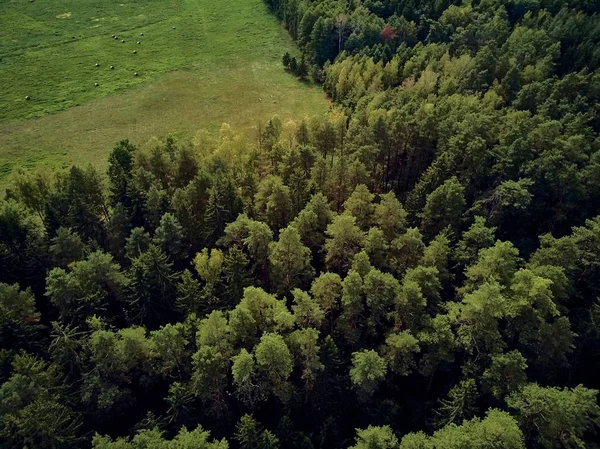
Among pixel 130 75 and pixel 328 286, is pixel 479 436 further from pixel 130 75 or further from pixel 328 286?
pixel 130 75

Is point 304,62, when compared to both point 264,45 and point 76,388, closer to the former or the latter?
point 264,45

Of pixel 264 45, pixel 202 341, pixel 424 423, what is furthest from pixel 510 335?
pixel 264 45

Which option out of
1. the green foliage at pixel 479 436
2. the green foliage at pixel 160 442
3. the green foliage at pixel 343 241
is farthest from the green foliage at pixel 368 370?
the green foliage at pixel 160 442

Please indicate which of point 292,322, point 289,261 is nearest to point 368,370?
point 292,322

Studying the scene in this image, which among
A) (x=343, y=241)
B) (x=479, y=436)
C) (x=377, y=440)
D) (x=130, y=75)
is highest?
(x=343, y=241)

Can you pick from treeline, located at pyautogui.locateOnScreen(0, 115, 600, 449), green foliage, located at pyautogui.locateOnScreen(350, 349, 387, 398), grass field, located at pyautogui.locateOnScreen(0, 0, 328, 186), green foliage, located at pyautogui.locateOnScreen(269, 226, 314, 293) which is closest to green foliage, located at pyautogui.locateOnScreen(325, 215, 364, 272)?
treeline, located at pyautogui.locateOnScreen(0, 115, 600, 449)

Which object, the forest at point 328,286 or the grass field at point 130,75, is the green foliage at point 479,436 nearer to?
the forest at point 328,286
